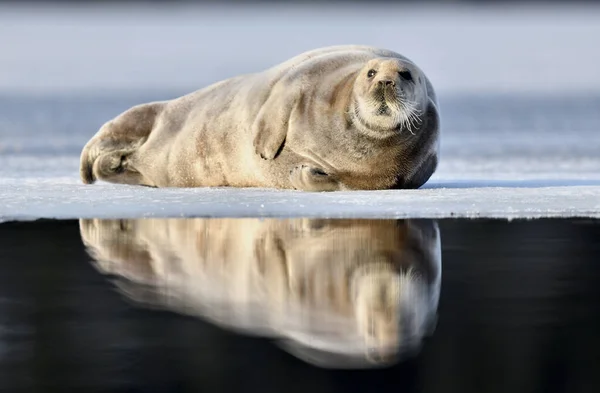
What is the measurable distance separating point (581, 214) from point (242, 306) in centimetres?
305

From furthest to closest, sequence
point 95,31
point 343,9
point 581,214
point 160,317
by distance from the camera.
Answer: point 343,9
point 95,31
point 581,214
point 160,317

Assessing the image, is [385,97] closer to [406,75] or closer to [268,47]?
[406,75]

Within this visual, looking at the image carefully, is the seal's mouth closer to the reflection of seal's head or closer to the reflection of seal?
the reflection of seal

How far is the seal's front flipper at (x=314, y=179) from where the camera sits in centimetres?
796

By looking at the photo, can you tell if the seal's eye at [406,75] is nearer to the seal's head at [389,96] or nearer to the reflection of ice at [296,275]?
the seal's head at [389,96]

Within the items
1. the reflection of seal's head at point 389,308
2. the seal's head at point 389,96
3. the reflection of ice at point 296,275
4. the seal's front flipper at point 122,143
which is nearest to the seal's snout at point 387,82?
the seal's head at point 389,96

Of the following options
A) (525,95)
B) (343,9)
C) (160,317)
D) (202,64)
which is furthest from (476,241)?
(343,9)

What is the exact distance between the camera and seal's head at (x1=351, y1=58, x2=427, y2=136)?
773 centimetres

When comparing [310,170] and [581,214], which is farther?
[310,170]

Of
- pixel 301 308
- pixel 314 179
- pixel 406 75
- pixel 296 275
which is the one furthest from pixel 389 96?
pixel 301 308

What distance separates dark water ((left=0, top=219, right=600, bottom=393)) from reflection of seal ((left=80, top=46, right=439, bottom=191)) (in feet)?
5.63

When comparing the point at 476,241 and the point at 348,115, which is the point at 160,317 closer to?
the point at 476,241

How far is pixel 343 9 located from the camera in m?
37.7

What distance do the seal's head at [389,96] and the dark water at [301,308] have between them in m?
1.59
